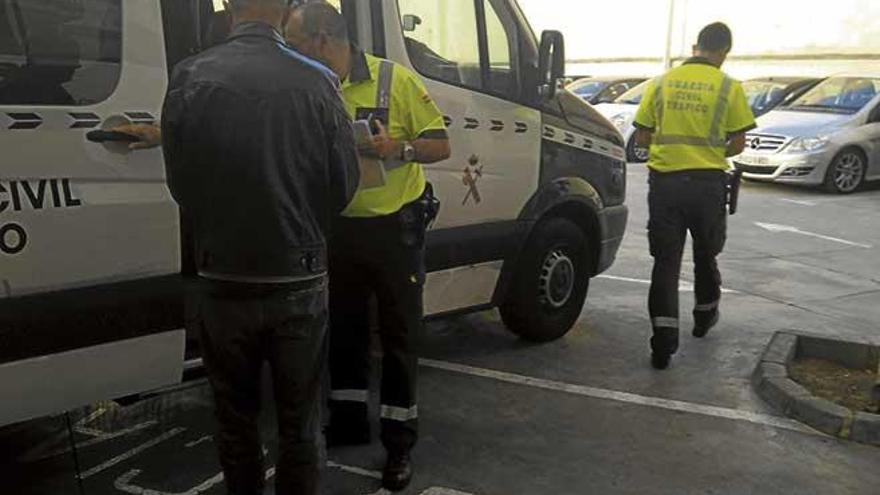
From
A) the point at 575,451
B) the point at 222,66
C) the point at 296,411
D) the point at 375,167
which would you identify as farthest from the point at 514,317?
the point at 222,66

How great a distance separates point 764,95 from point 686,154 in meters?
10.8

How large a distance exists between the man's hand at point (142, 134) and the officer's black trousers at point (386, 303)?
701 mm

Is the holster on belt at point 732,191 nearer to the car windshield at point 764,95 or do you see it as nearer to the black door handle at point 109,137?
the black door handle at point 109,137

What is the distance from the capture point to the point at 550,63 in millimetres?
4398

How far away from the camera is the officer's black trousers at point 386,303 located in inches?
123

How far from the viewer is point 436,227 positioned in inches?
161

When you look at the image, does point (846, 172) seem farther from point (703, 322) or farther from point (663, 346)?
point (663, 346)

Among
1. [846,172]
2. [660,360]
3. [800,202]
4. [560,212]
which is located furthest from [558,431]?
[846,172]

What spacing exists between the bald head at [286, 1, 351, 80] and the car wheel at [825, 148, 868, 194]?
34.8 ft

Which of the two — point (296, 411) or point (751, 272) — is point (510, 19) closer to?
point (296, 411)

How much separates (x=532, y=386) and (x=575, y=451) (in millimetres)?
767

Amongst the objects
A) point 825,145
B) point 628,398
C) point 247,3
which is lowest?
point 628,398

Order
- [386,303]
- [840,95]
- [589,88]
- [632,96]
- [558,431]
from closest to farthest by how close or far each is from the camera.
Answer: [386,303] < [558,431] < [840,95] < [632,96] < [589,88]

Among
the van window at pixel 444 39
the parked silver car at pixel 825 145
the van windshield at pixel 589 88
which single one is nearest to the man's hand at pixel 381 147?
the van window at pixel 444 39
